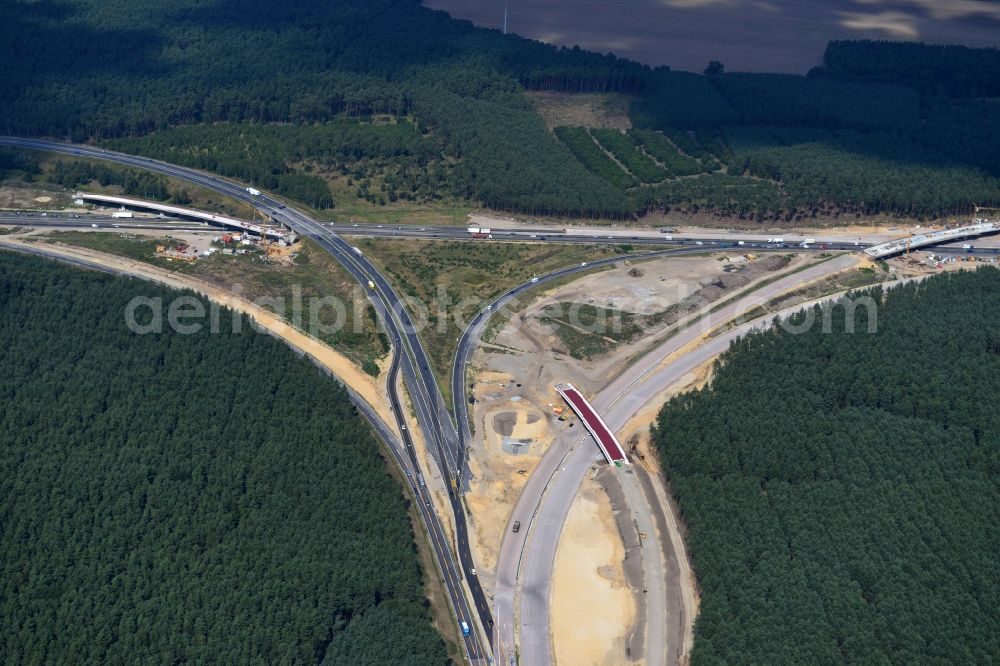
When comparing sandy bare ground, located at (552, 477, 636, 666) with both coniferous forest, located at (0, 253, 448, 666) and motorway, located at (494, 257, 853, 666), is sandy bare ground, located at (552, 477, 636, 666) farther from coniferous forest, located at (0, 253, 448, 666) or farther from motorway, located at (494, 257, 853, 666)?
coniferous forest, located at (0, 253, 448, 666)

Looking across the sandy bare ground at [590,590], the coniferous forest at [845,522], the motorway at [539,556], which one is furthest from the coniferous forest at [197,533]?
the coniferous forest at [845,522]

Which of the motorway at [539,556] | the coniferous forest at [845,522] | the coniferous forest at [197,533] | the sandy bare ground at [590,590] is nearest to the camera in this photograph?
the coniferous forest at [845,522]

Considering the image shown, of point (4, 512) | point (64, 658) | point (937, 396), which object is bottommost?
point (64, 658)

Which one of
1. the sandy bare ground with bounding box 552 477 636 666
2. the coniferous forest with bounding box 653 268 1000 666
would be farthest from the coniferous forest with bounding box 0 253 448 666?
the coniferous forest with bounding box 653 268 1000 666

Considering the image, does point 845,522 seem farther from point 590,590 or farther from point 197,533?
point 197,533

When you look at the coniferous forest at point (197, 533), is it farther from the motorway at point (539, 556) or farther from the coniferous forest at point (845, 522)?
the coniferous forest at point (845, 522)

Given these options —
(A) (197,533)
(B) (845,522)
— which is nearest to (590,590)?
(B) (845,522)

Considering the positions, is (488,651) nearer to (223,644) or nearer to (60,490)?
(223,644)

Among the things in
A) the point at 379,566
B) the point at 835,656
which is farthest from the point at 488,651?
the point at 835,656
